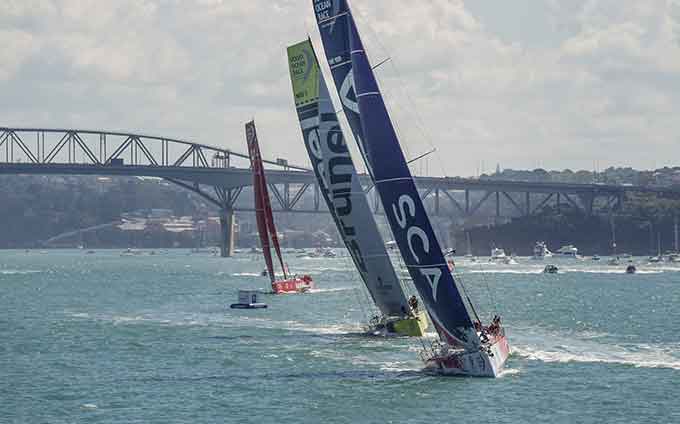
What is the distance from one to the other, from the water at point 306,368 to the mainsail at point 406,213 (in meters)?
1.59

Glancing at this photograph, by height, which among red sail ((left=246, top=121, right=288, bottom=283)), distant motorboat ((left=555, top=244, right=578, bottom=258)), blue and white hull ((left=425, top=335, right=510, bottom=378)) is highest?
red sail ((left=246, top=121, right=288, bottom=283))

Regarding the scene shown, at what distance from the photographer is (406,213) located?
3575 centimetres

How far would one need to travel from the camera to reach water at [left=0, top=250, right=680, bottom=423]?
3225 cm

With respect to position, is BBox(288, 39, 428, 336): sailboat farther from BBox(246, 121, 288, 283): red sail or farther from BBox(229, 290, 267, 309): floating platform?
BBox(246, 121, 288, 283): red sail

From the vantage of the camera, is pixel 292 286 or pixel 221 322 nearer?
pixel 221 322

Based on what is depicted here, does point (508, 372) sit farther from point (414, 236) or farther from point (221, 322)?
point (221, 322)

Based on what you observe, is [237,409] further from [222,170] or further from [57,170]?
[222,170]

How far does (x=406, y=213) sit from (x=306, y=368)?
6.52m

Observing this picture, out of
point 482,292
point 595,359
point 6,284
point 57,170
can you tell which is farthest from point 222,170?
point 595,359

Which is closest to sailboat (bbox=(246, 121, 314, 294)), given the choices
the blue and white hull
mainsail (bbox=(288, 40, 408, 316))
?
mainsail (bbox=(288, 40, 408, 316))

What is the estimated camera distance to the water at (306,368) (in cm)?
3225

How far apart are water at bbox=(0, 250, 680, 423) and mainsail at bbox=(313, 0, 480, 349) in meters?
1.59

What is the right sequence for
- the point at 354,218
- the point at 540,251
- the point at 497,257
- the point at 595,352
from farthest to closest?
the point at 540,251, the point at 497,257, the point at 354,218, the point at 595,352

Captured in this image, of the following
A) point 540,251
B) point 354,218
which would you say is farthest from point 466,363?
point 540,251
